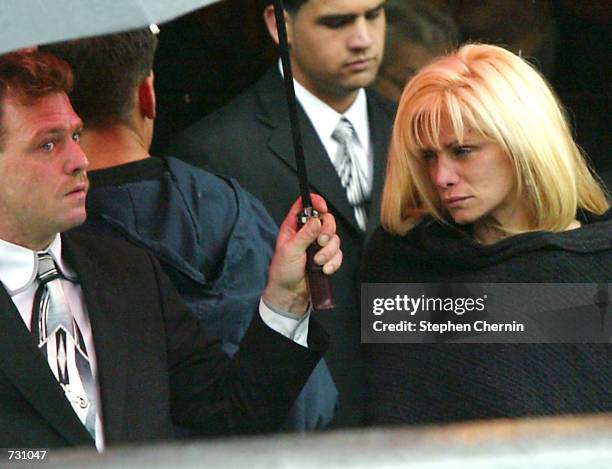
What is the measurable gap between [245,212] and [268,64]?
0.41 metres

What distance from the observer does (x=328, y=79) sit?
318 centimetres

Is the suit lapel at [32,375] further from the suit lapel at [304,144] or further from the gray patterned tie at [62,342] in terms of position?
the suit lapel at [304,144]

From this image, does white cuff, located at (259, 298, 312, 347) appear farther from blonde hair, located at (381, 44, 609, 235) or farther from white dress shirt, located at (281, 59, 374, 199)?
white dress shirt, located at (281, 59, 374, 199)

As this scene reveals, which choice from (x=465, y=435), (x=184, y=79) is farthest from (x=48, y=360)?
(x=465, y=435)

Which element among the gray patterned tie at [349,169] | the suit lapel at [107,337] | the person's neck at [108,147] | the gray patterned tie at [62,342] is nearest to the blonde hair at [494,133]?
the gray patterned tie at [349,169]

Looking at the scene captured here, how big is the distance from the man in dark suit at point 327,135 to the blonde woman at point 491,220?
24 centimetres

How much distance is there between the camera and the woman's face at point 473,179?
9.13ft

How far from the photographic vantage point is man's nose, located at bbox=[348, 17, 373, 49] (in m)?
3.17

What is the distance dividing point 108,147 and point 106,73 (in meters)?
0.17

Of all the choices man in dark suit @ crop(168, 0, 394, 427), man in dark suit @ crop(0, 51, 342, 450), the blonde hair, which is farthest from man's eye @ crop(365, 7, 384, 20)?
man in dark suit @ crop(0, 51, 342, 450)

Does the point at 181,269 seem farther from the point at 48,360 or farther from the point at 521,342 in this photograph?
the point at 521,342

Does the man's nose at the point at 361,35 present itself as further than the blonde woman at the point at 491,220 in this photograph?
Yes

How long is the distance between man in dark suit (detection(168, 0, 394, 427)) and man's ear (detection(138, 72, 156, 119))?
0.17m

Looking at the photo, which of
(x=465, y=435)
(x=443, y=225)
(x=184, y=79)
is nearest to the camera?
(x=465, y=435)
